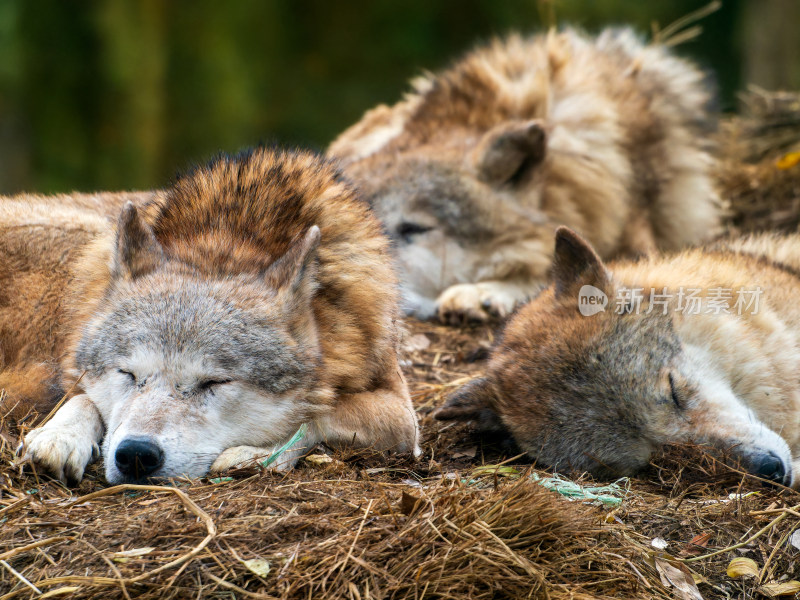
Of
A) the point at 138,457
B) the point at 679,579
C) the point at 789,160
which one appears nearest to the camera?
the point at 679,579

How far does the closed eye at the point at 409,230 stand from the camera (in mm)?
6812

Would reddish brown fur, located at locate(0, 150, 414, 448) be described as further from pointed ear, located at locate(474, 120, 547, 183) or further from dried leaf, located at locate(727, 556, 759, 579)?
pointed ear, located at locate(474, 120, 547, 183)

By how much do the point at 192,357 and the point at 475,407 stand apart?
54.3 inches

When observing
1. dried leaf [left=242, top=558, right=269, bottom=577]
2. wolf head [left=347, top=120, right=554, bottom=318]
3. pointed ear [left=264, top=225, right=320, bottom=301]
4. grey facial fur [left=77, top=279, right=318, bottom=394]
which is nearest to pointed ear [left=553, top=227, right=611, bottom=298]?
pointed ear [left=264, top=225, right=320, bottom=301]

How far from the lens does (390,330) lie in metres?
3.95

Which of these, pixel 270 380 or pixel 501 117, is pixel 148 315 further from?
pixel 501 117

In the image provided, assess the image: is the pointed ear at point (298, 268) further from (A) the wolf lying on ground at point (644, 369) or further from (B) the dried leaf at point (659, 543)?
(B) the dried leaf at point (659, 543)

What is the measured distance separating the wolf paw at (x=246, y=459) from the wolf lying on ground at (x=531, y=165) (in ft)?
9.48

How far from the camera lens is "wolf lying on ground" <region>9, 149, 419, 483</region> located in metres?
3.27

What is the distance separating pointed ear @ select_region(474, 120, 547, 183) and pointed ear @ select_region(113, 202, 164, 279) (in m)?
3.73

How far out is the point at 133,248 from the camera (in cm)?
357

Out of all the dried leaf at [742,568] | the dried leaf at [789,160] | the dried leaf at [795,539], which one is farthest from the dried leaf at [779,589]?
the dried leaf at [789,160]

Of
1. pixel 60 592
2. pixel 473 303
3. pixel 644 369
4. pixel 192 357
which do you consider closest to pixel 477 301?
pixel 473 303

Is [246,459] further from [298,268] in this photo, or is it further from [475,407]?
[475,407]
